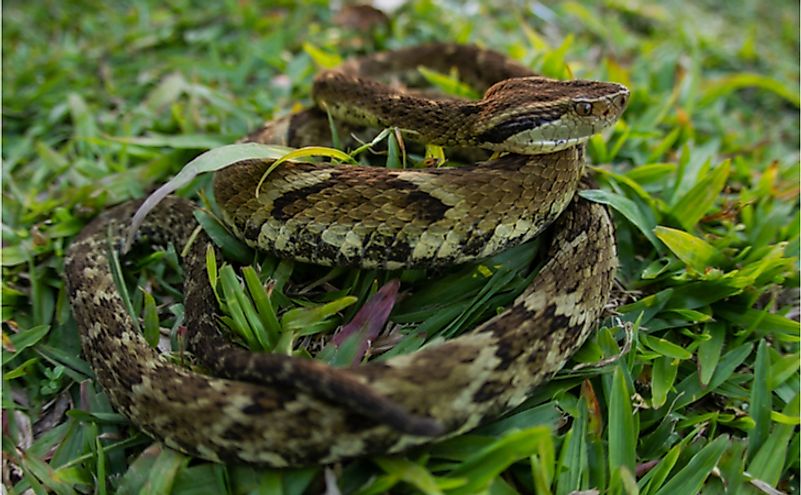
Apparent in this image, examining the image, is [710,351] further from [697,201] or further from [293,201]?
[293,201]


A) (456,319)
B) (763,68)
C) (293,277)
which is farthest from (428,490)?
(763,68)

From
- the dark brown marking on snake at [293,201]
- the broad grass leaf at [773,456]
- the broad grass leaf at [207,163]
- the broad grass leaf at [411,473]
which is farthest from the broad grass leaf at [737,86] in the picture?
the broad grass leaf at [411,473]

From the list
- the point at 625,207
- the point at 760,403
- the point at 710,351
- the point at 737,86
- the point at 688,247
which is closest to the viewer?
the point at 760,403

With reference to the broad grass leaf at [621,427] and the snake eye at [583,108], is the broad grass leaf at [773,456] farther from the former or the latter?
the snake eye at [583,108]

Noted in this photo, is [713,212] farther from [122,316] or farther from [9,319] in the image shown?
[9,319]

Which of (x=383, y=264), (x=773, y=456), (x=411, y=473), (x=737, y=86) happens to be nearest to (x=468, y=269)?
(x=383, y=264)

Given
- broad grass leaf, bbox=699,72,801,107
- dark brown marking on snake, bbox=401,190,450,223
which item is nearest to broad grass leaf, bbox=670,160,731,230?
dark brown marking on snake, bbox=401,190,450,223

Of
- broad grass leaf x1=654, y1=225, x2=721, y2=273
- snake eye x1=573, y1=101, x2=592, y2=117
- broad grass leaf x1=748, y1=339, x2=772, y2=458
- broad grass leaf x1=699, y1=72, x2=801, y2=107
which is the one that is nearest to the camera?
broad grass leaf x1=748, y1=339, x2=772, y2=458

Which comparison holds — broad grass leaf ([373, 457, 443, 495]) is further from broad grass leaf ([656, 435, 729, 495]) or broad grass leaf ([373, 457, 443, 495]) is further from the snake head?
the snake head
